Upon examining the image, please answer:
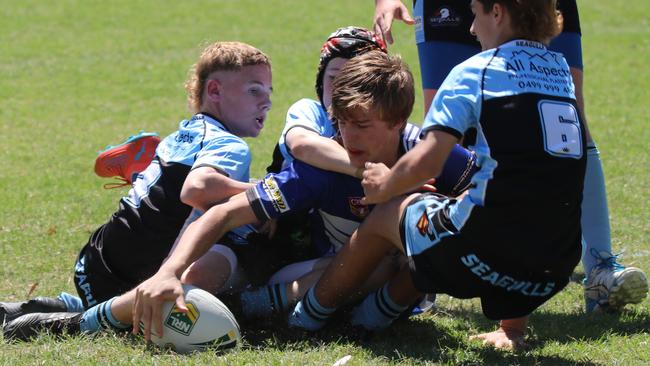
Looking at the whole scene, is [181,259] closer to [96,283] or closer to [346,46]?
[96,283]

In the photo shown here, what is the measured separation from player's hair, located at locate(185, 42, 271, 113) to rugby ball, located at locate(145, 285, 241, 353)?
4.20 feet

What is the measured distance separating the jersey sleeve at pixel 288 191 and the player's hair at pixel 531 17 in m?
0.96

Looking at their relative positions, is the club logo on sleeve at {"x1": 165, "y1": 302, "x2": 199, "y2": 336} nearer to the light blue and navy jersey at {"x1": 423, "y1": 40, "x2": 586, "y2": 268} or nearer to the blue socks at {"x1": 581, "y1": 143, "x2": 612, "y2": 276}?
the light blue and navy jersey at {"x1": 423, "y1": 40, "x2": 586, "y2": 268}

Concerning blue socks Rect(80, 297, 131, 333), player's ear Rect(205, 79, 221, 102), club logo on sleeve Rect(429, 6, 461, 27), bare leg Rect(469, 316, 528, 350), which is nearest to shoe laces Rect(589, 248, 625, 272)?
bare leg Rect(469, 316, 528, 350)

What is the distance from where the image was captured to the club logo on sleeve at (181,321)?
3.74 meters

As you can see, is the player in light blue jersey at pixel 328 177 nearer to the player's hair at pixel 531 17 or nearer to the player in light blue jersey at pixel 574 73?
the player's hair at pixel 531 17

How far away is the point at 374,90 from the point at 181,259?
96 cm

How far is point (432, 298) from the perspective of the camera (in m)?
4.54

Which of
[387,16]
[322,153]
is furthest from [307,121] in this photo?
[387,16]

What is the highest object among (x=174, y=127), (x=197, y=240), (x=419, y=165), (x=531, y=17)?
(x=531, y=17)

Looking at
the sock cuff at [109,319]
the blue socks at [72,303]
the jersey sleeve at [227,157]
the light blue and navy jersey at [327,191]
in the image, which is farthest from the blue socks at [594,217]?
the blue socks at [72,303]

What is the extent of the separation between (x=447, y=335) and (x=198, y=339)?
1.05 m

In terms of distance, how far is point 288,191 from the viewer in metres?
3.90

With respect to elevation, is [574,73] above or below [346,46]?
below
